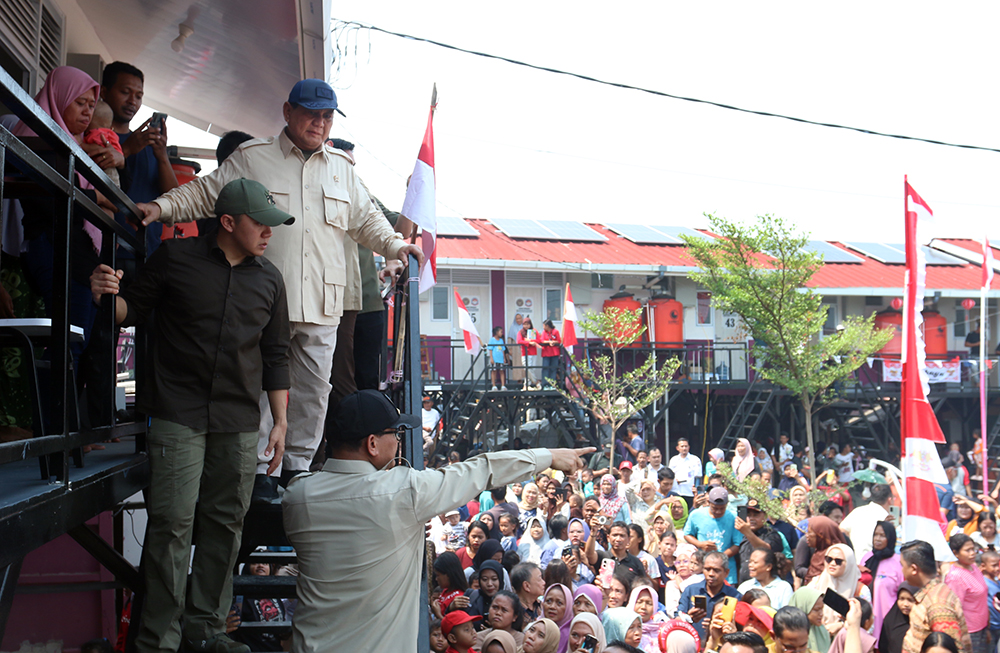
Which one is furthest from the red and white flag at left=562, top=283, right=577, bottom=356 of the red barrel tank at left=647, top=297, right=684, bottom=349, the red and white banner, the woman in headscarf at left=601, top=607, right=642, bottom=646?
the woman in headscarf at left=601, top=607, right=642, bottom=646

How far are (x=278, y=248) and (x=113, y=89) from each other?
1.21 m

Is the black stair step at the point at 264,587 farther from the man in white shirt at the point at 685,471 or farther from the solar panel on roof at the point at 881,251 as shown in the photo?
the solar panel on roof at the point at 881,251

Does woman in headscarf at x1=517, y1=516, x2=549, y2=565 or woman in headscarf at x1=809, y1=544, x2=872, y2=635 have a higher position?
woman in headscarf at x1=809, y1=544, x2=872, y2=635

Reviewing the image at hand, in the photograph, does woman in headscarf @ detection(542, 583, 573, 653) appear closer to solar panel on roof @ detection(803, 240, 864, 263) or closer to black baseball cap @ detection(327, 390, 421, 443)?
black baseball cap @ detection(327, 390, 421, 443)

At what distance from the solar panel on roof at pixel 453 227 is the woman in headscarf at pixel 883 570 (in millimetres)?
17116

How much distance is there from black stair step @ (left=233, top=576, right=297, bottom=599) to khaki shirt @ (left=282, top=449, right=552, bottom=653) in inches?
29.3

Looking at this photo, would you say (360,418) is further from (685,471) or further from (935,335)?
(935,335)

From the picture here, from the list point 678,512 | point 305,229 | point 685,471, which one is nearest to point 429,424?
point 685,471

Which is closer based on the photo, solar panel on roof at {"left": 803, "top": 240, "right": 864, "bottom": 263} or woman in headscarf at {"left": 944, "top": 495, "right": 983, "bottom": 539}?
woman in headscarf at {"left": 944, "top": 495, "right": 983, "bottom": 539}

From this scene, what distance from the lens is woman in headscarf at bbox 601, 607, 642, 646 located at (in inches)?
218

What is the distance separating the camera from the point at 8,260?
115 inches

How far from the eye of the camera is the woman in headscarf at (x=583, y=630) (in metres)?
5.35

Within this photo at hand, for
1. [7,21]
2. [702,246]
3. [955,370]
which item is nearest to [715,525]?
[7,21]

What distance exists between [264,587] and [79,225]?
1641mm
